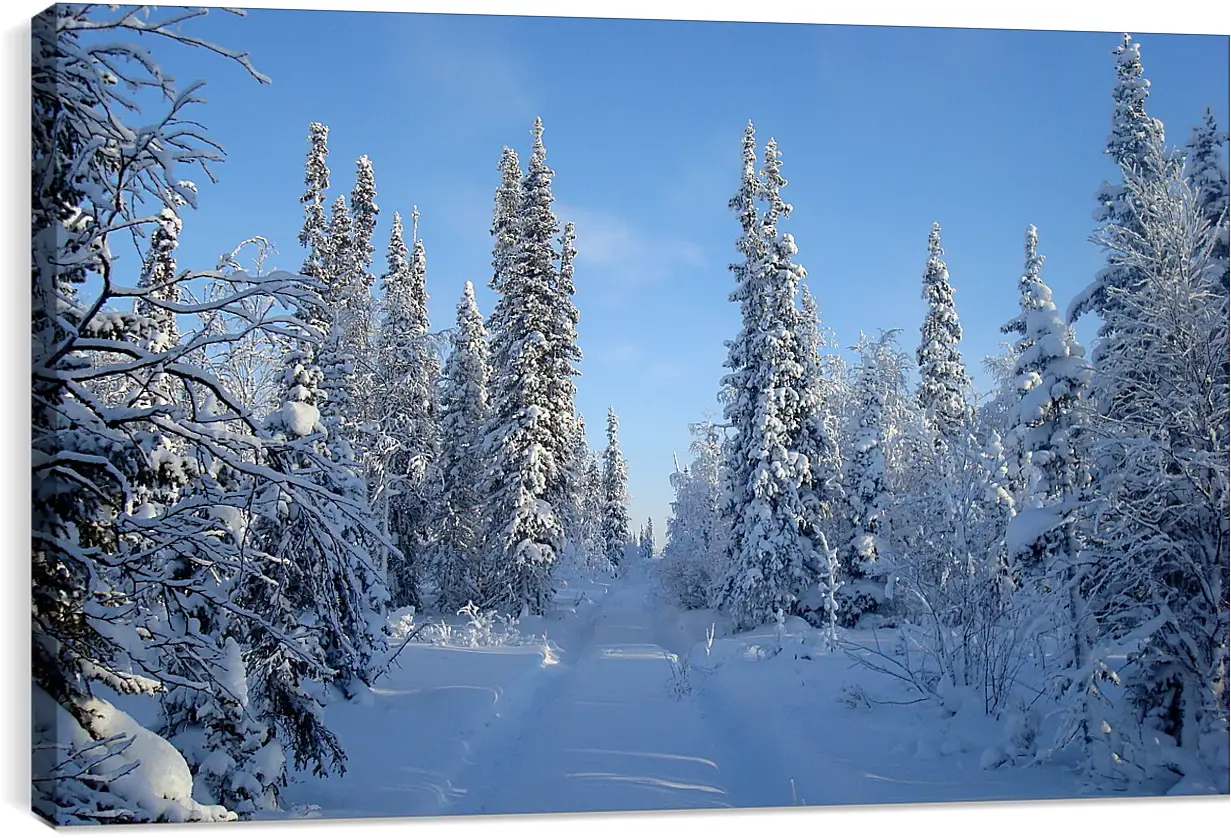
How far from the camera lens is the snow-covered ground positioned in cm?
646

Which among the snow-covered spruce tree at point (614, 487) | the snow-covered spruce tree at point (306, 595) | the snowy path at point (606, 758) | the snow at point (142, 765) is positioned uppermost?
the snow-covered spruce tree at point (614, 487)

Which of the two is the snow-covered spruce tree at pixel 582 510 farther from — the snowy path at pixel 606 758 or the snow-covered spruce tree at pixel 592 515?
the snowy path at pixel 606 758

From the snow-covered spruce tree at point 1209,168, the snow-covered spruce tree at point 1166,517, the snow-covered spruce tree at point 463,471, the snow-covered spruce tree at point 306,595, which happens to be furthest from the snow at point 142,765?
the snow-covered spruce tree at point 1209,168

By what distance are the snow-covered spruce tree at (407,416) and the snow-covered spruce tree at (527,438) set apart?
52.4 inches

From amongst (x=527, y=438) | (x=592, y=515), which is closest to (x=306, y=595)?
(x=527, y=438)

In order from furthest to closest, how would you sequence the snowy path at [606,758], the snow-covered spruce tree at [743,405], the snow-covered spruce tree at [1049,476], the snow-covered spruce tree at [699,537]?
the snow-covered spruce tree at [699,537], the snow-covered spruce tree at [743,405], the snow-covered spruce tree at [1049,476], the snowy path at [606,758]

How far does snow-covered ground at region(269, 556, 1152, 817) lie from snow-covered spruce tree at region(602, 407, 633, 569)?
1980mm

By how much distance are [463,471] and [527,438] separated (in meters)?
1.43

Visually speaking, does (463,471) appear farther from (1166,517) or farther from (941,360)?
(1166,517)

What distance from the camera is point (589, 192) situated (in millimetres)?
7922

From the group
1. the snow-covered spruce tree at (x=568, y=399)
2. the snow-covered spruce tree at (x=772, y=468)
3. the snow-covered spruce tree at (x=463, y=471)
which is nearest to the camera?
the snow-covered spruce tree at (x=568, y=399)

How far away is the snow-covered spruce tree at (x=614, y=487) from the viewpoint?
26.2 ft

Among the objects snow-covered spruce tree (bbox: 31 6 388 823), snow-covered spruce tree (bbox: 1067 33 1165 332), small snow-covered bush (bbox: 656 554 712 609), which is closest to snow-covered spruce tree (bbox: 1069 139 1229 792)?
snow-covered spruce tree (bbox: 1067 33 1165 332)

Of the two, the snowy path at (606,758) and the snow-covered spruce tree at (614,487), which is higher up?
the snow-covered spruce tree at (614,487)
